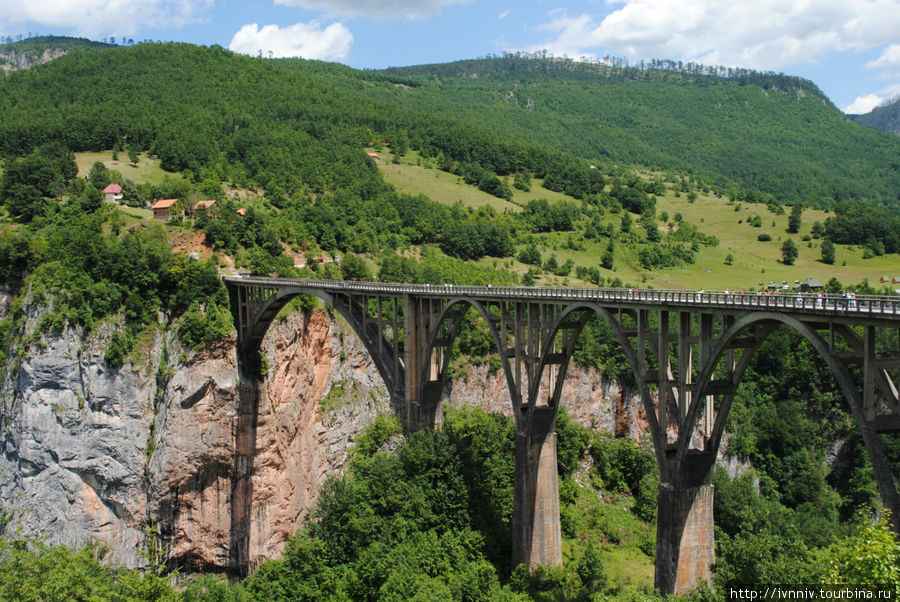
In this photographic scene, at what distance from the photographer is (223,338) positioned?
178 feet

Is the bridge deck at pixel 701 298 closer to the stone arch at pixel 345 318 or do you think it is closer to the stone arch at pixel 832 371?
the stone arch at pixel 832 371

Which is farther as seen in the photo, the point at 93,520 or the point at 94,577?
the point at 93,520

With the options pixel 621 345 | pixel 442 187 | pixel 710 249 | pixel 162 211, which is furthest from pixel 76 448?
pixel 710 249

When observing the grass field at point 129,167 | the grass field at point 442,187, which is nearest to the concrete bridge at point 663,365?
the grass field at point 129,167

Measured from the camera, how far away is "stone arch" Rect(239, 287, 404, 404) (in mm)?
44156

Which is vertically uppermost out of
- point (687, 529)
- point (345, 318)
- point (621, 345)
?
point (345, 318)

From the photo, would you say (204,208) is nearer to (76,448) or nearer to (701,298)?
(76,448)

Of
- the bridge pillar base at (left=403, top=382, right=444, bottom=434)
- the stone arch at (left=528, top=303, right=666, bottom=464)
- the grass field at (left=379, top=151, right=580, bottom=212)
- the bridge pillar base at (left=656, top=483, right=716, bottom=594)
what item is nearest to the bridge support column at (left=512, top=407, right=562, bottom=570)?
the stone arch at (left=528, top=303, right=666, bottom=464)

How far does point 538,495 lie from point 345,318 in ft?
64.3

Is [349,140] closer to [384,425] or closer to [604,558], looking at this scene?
[384,425]

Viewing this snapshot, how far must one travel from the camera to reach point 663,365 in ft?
81.7

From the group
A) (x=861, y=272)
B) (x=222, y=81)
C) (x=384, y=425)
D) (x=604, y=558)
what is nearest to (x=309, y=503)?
(x=384, y=425)

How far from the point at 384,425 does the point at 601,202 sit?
8189 cm

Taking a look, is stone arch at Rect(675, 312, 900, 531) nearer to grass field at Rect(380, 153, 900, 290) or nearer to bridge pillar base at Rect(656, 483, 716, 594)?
bridge pillar base at Rect(656, 483, 716, 594)
